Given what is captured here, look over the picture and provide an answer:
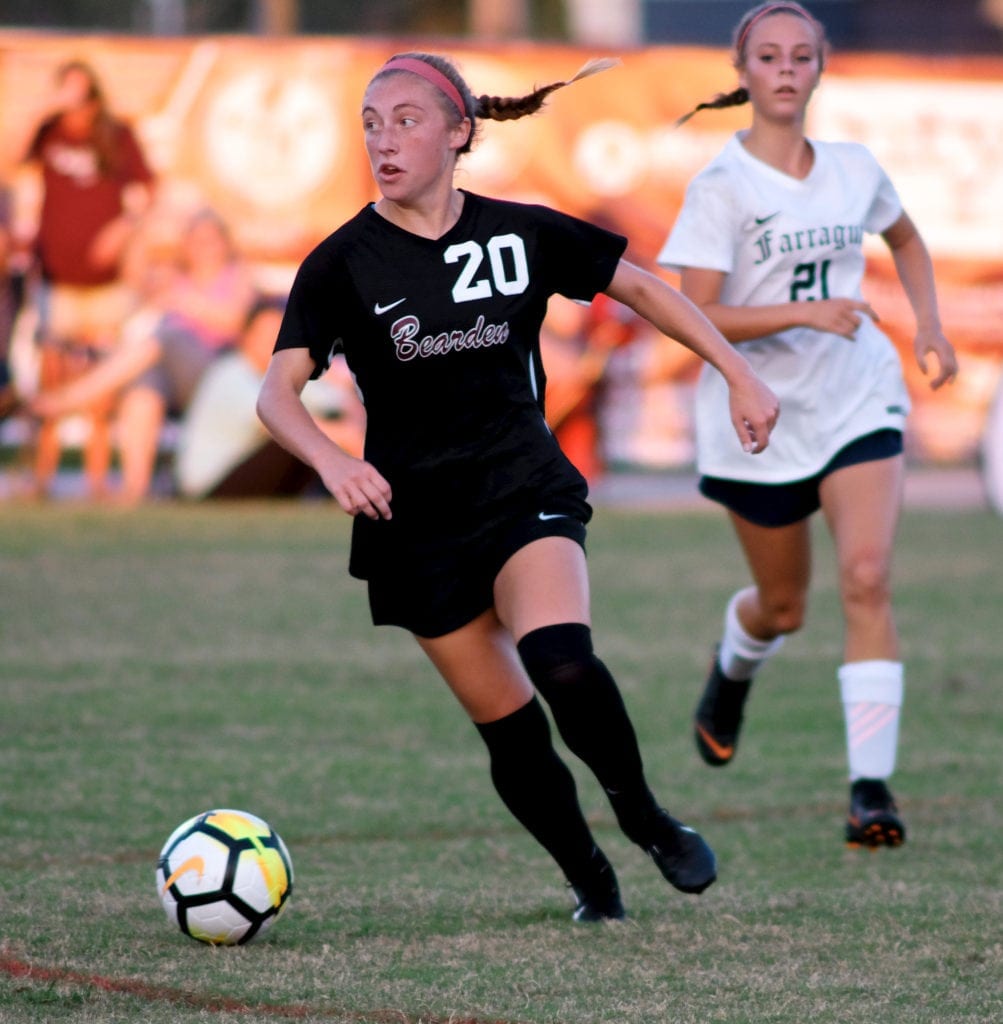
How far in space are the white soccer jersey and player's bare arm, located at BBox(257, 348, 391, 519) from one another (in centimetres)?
174

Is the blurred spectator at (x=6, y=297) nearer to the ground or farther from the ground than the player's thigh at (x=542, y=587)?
farther from the ground

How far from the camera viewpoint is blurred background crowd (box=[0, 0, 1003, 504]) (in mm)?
18125

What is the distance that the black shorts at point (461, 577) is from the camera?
4.65 m

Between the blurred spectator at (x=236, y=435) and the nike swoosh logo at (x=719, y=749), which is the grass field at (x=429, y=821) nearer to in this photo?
the nike swoosh logo at (x=719, y=749)

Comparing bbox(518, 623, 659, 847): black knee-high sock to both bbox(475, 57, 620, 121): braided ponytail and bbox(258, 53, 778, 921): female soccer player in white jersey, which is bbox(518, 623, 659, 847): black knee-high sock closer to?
bbox(258, 53, 778, 921): female soccer player in white jersey

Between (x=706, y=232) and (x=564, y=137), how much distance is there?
45.7 feet

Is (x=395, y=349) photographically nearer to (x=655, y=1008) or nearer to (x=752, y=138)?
(x=655, y=1008)

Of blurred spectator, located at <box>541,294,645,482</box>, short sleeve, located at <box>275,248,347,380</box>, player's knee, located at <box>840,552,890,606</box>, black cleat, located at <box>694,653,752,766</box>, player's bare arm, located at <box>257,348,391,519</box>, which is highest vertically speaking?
blurred spectator, located at <box>541,294,645,482</box>

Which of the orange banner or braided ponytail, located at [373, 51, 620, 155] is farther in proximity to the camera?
the orange banner

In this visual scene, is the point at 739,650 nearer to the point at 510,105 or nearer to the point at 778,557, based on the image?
the point at 778,557

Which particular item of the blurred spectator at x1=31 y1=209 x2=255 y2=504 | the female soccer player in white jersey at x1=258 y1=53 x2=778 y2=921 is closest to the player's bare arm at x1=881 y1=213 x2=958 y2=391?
the female soccer player in white jersey at x1=258 y1=53 x2=778 y2=921

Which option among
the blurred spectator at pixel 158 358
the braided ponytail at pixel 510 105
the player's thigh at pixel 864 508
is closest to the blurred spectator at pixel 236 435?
the blurred spectator at pixel 158 358

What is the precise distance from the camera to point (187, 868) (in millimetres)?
4664

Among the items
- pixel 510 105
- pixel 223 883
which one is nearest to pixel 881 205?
pixel 510 105
